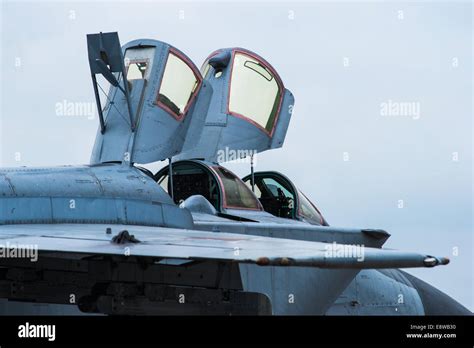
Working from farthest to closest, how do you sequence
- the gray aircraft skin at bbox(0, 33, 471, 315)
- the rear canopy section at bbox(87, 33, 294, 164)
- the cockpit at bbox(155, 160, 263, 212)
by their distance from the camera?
the cockpit at bbox(155, 160, 263, 212) < the rear canopy section at bbox(87, 33, 294, 164) < the gray aircraft skin at bbox(0, 33, 471, 315)

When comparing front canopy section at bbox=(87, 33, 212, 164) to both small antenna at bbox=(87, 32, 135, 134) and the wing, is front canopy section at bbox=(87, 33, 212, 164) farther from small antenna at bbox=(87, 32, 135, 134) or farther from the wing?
the wing

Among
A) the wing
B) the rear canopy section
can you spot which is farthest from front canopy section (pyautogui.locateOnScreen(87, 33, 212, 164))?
the wing

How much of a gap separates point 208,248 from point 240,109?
309 inches

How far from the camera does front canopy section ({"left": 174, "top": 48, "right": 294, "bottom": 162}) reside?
15.9 m

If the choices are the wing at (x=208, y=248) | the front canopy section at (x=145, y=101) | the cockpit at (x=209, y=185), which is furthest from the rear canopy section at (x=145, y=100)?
the wing at (x=208, y=248)

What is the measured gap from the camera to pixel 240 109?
16.0m

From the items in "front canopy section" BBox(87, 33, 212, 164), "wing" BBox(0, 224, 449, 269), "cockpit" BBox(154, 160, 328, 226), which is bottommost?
"wing" BBox(0, 224, 449, 269)

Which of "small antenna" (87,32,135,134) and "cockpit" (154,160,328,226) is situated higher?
"small antenna" (87,32,135,134)

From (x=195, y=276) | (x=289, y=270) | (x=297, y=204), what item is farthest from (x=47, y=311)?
(x=297, y=204)

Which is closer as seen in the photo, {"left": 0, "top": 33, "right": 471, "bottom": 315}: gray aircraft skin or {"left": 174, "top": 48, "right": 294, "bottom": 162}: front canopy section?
{"left": 0, "top": 33, "right": 471, "bottom": 315}: gray aircraft skin

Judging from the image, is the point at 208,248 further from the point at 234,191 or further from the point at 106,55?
the point at 234,191

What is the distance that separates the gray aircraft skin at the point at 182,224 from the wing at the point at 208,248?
2cm

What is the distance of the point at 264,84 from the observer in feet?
52.6

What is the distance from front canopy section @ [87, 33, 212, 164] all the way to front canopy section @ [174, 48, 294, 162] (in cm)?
246
